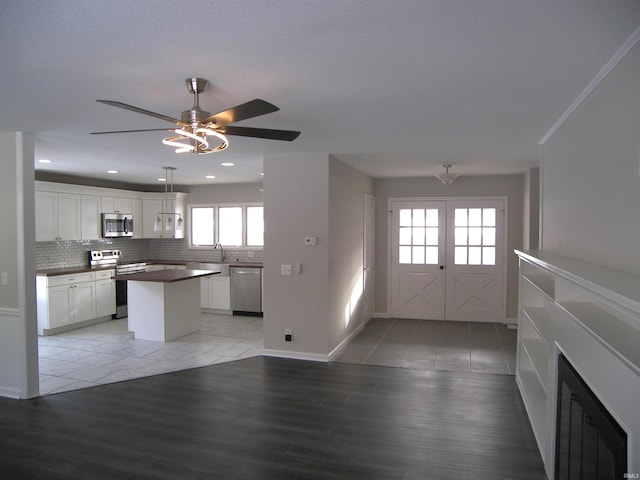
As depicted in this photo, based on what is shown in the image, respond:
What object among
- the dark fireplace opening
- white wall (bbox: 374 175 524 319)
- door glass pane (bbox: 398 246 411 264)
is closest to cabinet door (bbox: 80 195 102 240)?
white wall (bbox: 374 175 524 319)

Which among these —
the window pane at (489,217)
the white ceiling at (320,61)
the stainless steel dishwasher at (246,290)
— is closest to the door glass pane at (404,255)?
the window pane at (489,217)

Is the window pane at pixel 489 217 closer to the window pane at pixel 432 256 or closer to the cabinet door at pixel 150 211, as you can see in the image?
the window pane at pixel 432 256

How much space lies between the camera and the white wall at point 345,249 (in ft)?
17.2

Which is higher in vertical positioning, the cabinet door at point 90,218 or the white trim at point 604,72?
the white trim at point 604,72

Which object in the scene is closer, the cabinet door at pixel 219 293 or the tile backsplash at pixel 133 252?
the tile backsplash at pixel 133 252

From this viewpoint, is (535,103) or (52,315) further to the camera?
(52,315)

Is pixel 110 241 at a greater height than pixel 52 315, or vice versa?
pixel 110 241

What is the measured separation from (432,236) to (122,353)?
5.01 meters

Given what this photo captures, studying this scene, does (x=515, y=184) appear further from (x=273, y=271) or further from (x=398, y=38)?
(x=398, y=38)

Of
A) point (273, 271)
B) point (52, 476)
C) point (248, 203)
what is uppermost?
point (248, 203)

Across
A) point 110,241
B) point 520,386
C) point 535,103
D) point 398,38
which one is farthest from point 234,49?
point 110,241

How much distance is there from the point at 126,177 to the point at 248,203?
7.06 feet

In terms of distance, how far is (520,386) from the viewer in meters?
4.11

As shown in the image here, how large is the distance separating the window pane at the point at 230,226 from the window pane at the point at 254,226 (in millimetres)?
197
